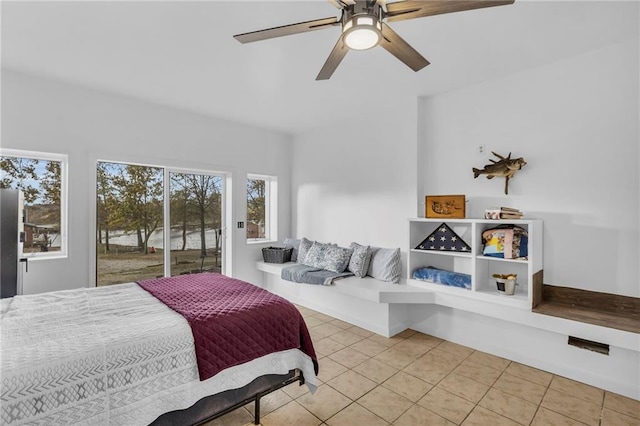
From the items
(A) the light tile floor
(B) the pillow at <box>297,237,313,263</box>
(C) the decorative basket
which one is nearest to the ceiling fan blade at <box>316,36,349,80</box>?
(A) the light tile floor

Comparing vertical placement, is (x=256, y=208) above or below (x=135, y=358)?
above

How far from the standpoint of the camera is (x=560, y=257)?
2.65m

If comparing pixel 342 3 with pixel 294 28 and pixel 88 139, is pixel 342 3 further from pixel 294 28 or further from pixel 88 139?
pixel 88 139

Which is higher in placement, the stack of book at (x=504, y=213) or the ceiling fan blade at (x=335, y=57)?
the ceiling fan blade at (x=335, y=57)

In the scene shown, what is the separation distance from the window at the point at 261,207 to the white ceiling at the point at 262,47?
63.5 inches

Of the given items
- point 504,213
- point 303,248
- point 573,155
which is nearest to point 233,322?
point 504,213

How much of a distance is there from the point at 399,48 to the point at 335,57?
37 cm

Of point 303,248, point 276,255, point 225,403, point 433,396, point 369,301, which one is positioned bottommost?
point 433,396

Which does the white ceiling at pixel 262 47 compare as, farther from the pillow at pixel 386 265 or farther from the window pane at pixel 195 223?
the pillow at pixel 386 265

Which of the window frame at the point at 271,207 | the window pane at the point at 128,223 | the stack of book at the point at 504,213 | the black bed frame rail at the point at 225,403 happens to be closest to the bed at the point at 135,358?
the black bed frame rail at the point at 225,403

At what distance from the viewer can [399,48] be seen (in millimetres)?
1732

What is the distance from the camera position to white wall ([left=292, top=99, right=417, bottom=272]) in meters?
3.62

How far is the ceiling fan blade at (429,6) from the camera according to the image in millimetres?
1370

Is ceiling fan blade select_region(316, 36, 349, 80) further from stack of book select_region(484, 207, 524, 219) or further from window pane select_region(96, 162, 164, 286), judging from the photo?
window pane select_region(96, 162, 164, 286)
